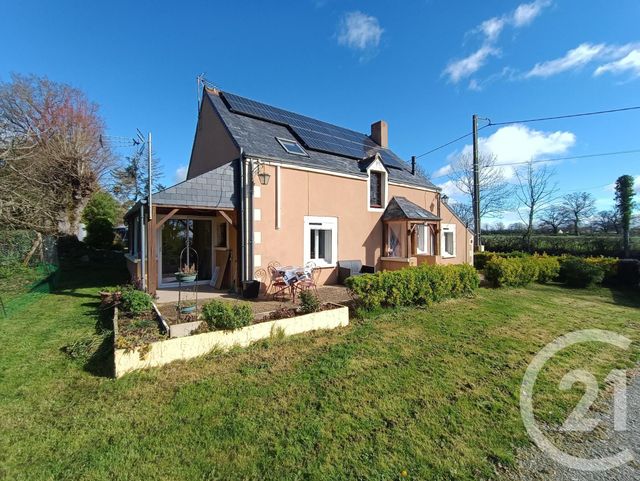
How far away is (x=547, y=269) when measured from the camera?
1335cm

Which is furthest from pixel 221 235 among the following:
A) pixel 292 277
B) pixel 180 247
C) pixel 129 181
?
pixel 129 181

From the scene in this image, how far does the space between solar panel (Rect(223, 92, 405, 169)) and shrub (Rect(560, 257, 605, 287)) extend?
9206 millimetres

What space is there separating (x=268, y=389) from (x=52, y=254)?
15076mm

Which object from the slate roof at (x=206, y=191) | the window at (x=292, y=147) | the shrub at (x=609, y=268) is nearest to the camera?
the slate roof at (x=206, y=191)

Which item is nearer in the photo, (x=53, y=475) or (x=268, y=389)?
(x=53, y=475)

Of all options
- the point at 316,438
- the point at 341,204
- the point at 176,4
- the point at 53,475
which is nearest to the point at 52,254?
the point at 176,4

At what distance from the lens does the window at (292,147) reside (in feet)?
36.3

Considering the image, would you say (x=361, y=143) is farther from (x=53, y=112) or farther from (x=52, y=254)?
(x=53, y=112)

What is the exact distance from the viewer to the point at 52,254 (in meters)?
13.4

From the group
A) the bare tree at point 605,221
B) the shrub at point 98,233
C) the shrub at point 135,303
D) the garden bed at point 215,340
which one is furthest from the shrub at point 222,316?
the bare tree at point 605,221

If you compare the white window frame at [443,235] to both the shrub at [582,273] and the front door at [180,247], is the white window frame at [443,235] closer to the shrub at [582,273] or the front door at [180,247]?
the shrub at [582,273]

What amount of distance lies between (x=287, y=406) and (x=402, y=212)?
10.4 m

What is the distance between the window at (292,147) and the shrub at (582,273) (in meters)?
12.8

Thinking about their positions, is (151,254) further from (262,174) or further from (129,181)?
(129,181)
